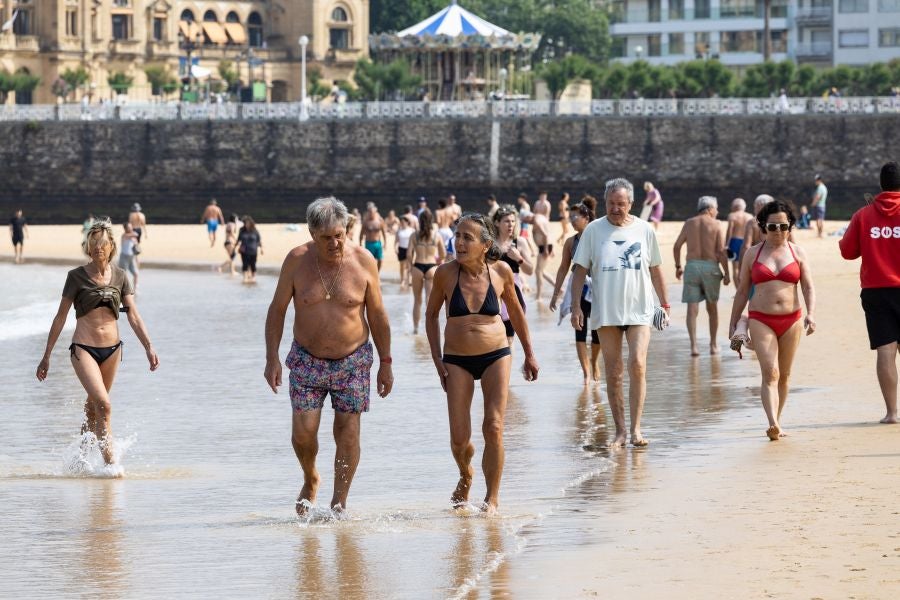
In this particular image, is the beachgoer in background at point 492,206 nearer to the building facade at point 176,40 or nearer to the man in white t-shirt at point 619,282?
the man in white t-shirt at point 619,282

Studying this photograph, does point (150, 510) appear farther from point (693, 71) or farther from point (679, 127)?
point (693, 71)

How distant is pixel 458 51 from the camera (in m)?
69.4

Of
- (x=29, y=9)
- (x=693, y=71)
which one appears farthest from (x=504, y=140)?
(x=29, y=9)

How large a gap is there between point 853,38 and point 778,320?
7902 cm

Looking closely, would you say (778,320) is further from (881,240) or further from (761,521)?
(761,521)

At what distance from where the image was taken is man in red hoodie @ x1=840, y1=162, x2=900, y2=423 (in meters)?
10.7

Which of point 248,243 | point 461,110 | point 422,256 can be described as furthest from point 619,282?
point 461,110

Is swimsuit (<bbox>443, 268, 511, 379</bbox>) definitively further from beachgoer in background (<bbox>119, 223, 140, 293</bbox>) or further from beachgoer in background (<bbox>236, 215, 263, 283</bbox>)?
beachgoer in background (<bbox>236, 215, 263, 283</bbox>)

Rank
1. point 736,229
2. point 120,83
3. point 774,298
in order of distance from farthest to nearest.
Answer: point 120,83 < point 736,229 < point 774,298

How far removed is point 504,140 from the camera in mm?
61031

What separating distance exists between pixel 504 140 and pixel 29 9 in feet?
104

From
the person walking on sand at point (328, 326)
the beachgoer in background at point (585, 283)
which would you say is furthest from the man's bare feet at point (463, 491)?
the beachgoer in background at point (585, 283)

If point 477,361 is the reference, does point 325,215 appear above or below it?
above

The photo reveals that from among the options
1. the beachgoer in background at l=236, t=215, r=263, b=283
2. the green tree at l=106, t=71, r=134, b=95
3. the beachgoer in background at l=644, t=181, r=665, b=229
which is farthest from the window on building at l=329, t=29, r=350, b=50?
the beachgoer in background at l=236, t=215, r=263, b=283
